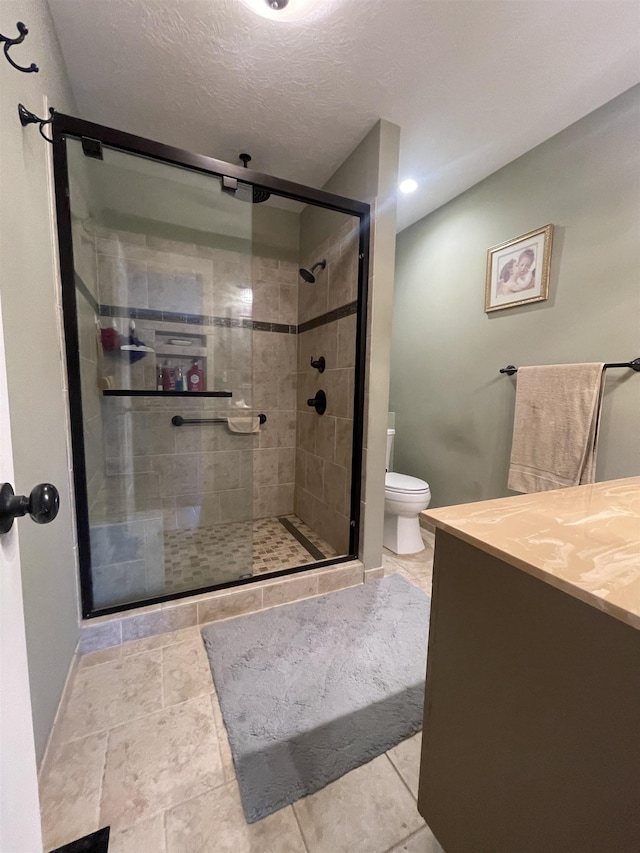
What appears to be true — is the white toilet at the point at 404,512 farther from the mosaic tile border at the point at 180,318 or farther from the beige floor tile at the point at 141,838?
the beige floor tile at the point at 141,838

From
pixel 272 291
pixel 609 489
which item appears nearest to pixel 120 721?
pixel 609 489

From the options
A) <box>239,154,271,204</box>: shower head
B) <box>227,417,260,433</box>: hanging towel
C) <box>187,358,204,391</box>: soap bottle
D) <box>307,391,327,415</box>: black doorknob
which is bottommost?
<box>227,417,260,433</box>: hanging towel

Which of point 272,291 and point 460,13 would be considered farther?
point 272,291

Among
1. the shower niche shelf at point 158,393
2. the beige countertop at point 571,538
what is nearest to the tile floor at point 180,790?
the beige countertop at point 571,538

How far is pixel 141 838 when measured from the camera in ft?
2.60

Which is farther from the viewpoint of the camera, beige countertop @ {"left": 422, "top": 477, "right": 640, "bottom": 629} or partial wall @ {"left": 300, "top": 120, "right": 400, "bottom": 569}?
partial wall @ {"left": 300, "top": 120, "right": 400, "bottom": 569}

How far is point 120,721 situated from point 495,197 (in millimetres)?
3041

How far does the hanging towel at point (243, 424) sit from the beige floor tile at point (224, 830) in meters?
1.82

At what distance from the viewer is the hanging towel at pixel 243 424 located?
93.0 inches

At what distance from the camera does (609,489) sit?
0.96 m

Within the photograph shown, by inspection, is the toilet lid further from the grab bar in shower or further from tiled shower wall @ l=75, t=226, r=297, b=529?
the grab bar in shower

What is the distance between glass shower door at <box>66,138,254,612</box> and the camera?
1516 mm

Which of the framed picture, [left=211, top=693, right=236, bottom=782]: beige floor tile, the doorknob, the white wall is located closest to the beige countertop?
the doorknob

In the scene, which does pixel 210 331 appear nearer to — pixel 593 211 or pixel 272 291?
pixel 272 291
